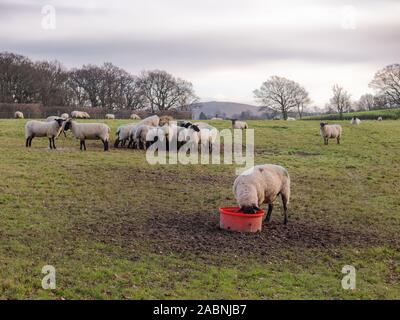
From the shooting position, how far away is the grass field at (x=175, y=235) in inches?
299

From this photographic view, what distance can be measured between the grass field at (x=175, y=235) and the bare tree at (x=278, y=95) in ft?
226

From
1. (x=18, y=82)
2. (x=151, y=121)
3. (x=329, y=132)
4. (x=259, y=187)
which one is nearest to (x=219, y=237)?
(x=259, y=187)

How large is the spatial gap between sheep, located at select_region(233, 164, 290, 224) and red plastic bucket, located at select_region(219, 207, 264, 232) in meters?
0.17

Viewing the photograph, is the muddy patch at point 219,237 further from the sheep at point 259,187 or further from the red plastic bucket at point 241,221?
the sheep at point 259,187

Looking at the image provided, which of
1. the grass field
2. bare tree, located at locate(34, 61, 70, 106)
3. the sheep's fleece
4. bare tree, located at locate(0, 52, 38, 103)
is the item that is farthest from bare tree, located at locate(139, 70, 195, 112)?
the sheep's fleece

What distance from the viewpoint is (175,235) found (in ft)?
33.4

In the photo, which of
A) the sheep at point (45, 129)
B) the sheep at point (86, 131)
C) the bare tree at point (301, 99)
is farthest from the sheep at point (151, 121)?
the bare tree at point (301, 99)

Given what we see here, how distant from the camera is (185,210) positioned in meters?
12.6

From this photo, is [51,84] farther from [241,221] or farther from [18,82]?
[241,221]

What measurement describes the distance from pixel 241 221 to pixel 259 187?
0.99 m

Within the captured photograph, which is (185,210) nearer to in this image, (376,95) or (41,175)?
(41,175)

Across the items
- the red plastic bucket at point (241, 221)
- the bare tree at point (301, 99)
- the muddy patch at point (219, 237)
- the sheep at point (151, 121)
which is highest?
the bare tree at point (301, 99)

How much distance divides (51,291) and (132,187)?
7954mm
